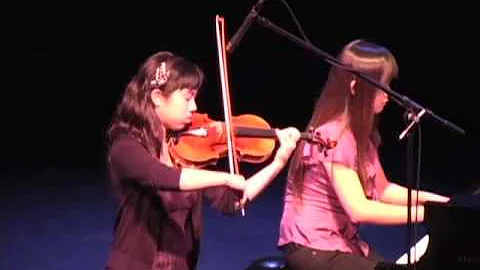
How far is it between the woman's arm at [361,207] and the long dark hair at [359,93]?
8 centimetres

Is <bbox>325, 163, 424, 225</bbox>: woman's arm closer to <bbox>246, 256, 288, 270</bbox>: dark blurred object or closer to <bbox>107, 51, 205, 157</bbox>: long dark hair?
<bbox>246, 256, 288, 270</bbox>: dark blurred object

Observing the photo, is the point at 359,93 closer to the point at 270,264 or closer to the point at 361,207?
the point at 361,207

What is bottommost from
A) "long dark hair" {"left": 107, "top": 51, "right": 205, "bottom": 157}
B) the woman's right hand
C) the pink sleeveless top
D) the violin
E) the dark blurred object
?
the dark blurred object

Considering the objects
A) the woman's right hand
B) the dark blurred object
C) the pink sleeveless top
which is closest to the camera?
the woman's right hand

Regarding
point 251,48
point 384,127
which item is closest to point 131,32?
point 251,48

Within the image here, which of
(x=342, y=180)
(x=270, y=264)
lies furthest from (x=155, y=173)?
(x=270, y=264)

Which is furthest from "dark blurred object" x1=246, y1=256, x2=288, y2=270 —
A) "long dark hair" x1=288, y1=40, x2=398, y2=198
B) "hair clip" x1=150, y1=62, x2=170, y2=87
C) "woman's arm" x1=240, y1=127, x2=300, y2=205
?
"hair clip" x1=150, y1=62, x2=170, y2=87

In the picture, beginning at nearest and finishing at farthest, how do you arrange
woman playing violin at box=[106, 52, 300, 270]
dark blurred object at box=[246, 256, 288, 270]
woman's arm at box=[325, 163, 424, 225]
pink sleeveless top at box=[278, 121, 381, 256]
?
woman playing violin at box=[106, 52, 300, 270]
woman's arm at box=[325, 163, 424, 225]
pink sleeveless top at box=[278, 121, 381, 256]
dark blurred object at box=[246, 256, 288, 270]

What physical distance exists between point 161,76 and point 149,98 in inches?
3.0

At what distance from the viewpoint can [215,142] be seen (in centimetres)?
269

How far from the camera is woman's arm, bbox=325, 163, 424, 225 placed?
285 cm

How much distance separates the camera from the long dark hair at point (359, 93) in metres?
2.94

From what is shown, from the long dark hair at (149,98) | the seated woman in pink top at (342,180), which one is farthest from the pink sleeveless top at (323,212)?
the long dark hair at (149,98)

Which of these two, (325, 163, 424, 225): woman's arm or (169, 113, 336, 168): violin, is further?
(325, 163, 424, 225): woman's arm
